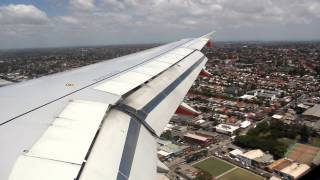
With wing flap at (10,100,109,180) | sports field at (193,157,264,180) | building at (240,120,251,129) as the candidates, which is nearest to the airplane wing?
wing flap at (10,100,109,180)

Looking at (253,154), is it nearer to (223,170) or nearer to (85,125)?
(223,170)

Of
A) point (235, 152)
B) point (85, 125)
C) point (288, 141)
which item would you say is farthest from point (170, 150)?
point (85, 125)

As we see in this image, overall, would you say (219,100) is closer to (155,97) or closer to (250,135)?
(250,135)

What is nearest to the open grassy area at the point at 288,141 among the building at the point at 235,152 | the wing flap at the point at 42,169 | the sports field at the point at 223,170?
the building at the point at 235,152

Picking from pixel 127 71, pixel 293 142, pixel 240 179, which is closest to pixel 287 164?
pixel 240 179

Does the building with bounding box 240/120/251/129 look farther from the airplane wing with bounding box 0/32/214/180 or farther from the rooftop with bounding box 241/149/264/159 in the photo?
the airplane wing with bounding box 0/32/214/180
